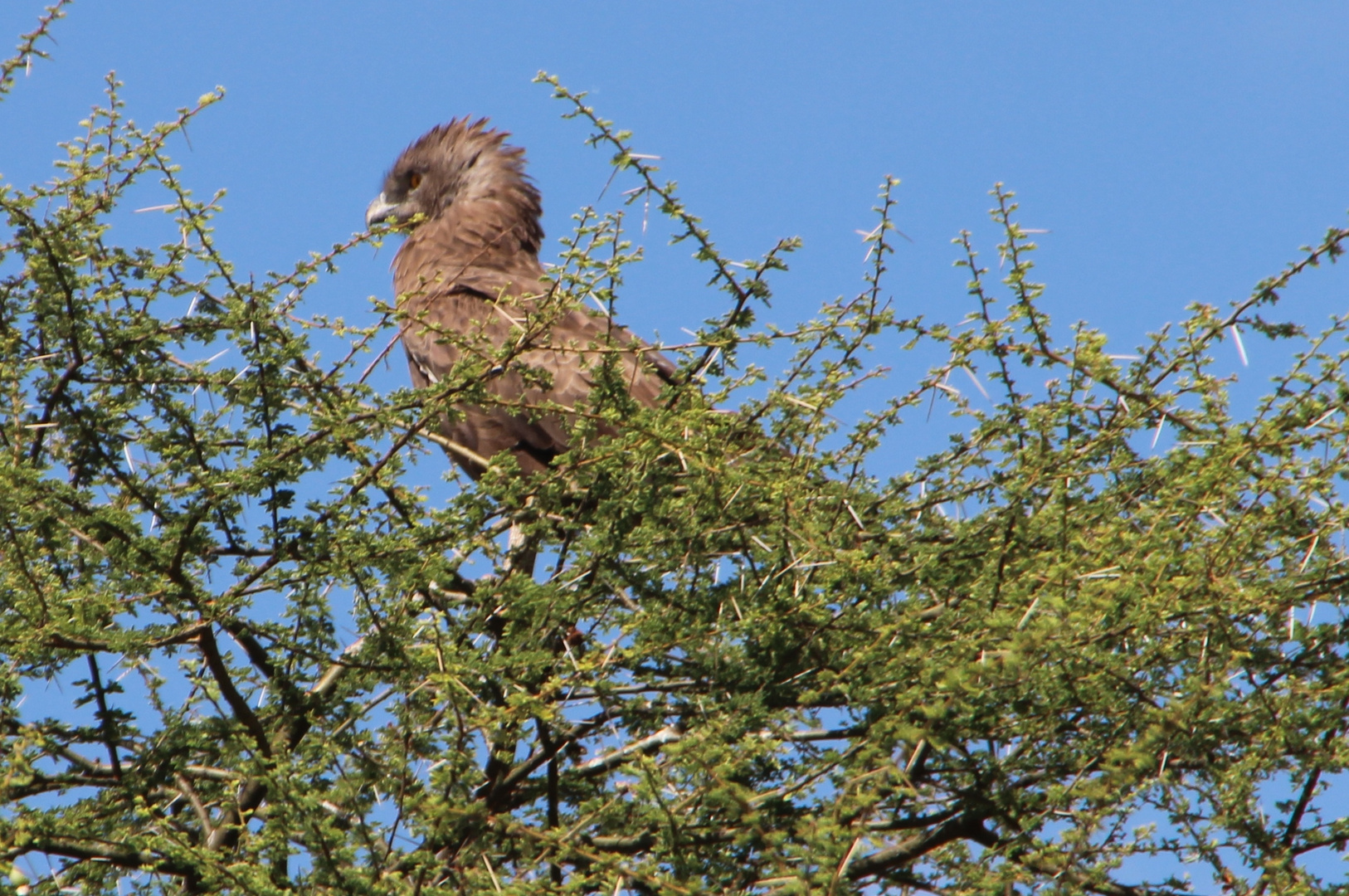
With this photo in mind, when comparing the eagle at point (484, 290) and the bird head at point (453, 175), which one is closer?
the eagle at point (484, 290)

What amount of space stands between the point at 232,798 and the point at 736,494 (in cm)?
137

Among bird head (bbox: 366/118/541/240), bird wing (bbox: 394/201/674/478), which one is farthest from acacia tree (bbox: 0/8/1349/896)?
bird head (bbox: 366/118/541/240)

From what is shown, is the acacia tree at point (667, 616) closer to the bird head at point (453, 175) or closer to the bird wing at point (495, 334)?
the bird wing at point (495, 334)

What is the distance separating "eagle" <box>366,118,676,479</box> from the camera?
359cm

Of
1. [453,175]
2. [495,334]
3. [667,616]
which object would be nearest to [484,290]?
[495,334]

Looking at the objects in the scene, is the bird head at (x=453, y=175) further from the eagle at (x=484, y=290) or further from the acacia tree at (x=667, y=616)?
the acacia tree at (x=667, y=616)

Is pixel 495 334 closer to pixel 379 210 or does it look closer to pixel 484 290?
pixel 484 290

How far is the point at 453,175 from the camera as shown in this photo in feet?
29.5

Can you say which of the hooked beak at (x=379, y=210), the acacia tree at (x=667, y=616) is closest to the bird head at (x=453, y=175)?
the hooked beak at (x=379, y=210)

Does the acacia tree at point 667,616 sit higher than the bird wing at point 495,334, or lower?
lower

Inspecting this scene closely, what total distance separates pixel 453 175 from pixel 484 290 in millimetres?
2277

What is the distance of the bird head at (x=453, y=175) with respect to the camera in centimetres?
873

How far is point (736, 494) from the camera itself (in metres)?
3.16

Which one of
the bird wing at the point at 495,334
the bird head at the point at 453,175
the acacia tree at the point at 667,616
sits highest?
the bird head at the point at 453,175
